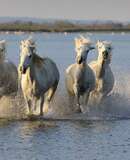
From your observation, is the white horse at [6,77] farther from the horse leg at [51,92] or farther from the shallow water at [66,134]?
the horse leg at [51,92]

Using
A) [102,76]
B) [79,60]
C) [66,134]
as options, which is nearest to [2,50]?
[79,60]

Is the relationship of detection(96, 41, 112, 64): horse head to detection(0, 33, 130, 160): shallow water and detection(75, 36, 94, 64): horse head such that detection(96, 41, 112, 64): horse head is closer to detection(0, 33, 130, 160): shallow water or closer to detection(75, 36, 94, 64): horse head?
detection(75, 36, 94, 64): horse head

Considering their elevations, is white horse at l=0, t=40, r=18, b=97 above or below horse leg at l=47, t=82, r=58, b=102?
above

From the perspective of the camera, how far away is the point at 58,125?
18.9 meters

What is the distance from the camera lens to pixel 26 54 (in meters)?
18.7

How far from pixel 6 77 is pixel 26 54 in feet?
6.24

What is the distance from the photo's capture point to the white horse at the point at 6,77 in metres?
20.3

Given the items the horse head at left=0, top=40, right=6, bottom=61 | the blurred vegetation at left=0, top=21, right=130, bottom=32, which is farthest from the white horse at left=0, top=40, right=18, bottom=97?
the blurred vegetation at left=0, top=21, right=130, bottom=32

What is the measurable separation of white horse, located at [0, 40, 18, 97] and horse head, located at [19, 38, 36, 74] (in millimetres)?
1322

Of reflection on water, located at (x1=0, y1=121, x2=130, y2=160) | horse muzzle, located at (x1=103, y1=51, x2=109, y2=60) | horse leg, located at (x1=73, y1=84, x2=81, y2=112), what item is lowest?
reflection on water, located at (x1=0, y1=121, x2=130, y2=160)

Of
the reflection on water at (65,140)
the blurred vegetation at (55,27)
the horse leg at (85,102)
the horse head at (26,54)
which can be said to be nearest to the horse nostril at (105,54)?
the horse leg at (85,102)

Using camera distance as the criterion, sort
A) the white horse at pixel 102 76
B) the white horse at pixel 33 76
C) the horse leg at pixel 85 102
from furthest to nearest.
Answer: the white horse at pixel 102 76 < the horse leg at pixel 85 102 < the white horse at pixel 33 76

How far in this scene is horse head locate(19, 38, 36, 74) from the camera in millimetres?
18406

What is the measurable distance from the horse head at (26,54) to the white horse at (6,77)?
132 cm
